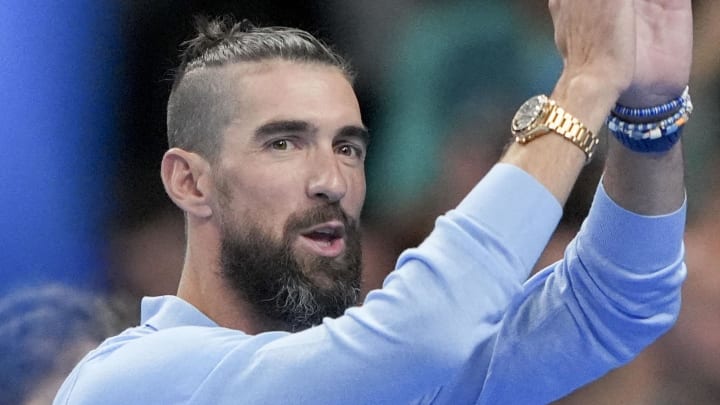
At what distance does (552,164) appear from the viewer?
1.40 meters

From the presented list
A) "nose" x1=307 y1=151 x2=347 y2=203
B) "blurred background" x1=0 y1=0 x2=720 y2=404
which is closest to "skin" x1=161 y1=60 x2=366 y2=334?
"nose" x1=307 y1=151 x2=347 y2=203

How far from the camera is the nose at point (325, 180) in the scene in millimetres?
1907

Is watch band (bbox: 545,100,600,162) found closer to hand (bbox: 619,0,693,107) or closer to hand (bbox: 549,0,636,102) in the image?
hand (bbox: 549,0,636,102)

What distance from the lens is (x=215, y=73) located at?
2.15 m

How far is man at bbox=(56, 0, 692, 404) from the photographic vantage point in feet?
4.57

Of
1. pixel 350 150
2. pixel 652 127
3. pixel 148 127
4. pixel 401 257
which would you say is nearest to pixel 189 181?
pixel 350 150

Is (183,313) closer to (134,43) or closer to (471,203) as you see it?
(471,203)

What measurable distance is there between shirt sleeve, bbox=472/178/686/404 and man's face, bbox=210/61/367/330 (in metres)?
0.31

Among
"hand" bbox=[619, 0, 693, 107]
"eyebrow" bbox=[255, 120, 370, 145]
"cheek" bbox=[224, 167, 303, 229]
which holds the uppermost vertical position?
"hand" bbox=[619, 0, 693, 107]

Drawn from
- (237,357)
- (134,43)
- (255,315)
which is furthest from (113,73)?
(237,357)

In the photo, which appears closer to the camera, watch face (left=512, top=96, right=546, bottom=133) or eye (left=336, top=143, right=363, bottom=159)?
watch face (left=512, top=96, right=546, bottom=133)

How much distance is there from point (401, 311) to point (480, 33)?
78.2 inches

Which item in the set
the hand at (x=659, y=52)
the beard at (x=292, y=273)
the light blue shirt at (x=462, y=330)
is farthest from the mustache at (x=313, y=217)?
the hand at (x=659, y=52)

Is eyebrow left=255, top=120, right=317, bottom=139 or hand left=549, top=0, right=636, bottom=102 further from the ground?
hand left=549, top=0, right=636, bottom=102
